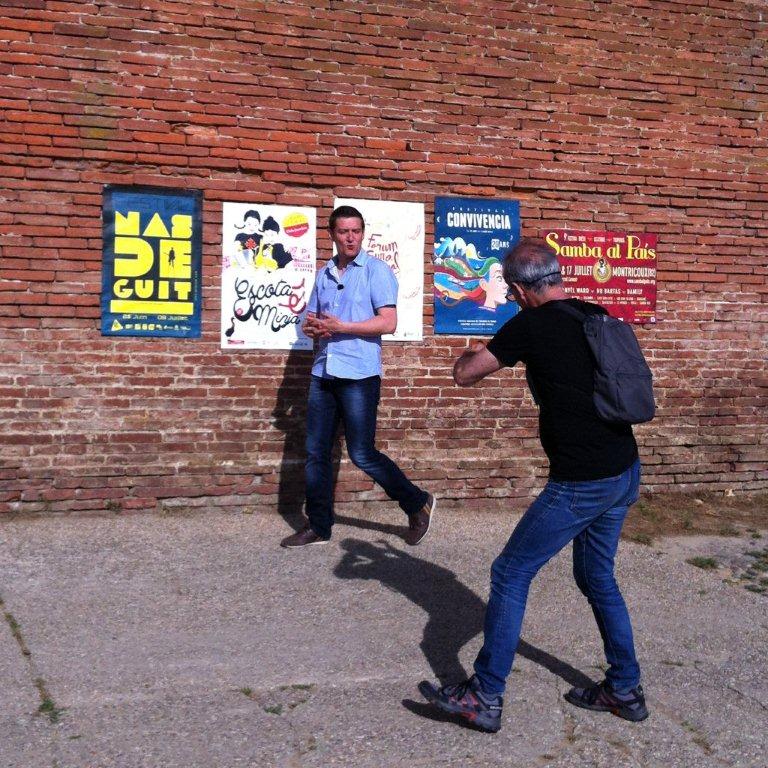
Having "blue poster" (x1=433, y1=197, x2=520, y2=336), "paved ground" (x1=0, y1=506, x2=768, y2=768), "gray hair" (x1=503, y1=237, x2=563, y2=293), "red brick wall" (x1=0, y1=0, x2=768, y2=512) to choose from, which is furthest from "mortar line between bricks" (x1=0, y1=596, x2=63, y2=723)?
"blue poster" (x1=433, y1=197, x2=520, y2=336)

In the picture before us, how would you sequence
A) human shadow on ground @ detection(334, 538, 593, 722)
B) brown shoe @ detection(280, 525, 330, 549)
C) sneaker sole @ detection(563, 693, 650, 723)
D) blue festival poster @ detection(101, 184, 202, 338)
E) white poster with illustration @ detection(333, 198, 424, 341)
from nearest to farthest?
sneaker sole @ detection(563, 693, 650, 723)
human shadow on ground @ detection(334, 538, 593, 722)
brown shoe @ detection(280, 525, 330, 549)
blue festival poster @ detection(101, 184, 202, 338)
white poster with illustration @ detection(333, 198, 424, 341)

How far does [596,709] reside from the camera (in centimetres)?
408

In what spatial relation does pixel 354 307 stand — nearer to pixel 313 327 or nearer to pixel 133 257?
pixel 313 327

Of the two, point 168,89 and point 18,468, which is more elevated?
point 168,89

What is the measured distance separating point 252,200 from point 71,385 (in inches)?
68.7

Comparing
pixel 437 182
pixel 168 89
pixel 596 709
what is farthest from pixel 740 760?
pixel 168 89

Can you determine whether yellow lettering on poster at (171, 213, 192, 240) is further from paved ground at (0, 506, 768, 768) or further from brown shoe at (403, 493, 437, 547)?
brown shoe at (403, 493, 437, 547)

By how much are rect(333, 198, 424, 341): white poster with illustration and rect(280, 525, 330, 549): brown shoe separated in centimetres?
168

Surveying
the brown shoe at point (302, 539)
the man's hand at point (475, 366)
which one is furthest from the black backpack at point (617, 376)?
the brown shoe at point (302, 539)

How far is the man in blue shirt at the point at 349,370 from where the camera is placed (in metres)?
5.88

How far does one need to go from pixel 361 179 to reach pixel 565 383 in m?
3.62

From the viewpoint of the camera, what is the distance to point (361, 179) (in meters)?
7.03

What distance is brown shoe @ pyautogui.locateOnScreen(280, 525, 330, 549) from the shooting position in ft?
20.0

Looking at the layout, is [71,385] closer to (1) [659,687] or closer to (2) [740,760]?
(1) [659,687]
